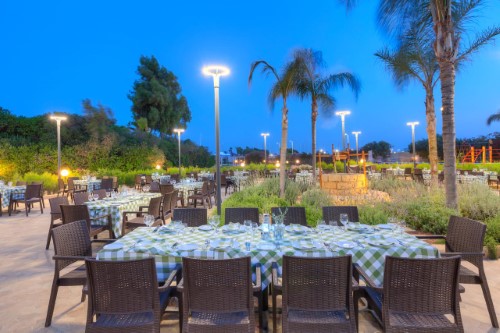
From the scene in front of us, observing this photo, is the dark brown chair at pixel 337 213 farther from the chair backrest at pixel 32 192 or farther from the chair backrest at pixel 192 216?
the chair backrest at pixel 32 192

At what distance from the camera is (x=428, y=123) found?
31.2 ft

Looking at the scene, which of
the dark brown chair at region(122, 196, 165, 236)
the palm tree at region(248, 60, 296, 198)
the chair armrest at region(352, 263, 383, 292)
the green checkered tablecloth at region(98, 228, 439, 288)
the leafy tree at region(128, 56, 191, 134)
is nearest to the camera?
the chair armrest at region(352, 263, 383, 292)

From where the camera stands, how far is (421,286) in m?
2.02

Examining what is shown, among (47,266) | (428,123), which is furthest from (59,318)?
(428,123)

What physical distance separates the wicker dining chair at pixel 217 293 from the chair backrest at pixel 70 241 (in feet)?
4.55

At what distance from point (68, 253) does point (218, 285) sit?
1.68m

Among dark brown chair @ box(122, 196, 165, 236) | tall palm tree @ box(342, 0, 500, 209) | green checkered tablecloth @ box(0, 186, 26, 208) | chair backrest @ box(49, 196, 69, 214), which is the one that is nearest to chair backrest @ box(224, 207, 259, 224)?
dark brown chair @ box(122, 196, 165, 236)

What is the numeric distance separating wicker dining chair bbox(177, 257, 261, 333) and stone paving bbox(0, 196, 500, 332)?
80 cm

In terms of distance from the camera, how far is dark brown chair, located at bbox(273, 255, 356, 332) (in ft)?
6.47

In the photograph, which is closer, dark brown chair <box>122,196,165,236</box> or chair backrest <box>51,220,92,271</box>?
chair backrest <box>51,220,92,271</box>

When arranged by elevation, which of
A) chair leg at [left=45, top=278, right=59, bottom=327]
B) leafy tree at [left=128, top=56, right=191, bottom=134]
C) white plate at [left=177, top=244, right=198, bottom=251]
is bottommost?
chair leg at [left=45, top=278, right=59, bottom=327]

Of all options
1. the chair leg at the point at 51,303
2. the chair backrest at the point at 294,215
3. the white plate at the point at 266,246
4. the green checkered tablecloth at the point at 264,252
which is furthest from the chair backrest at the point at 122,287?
the chair backrest at the point at 294,215

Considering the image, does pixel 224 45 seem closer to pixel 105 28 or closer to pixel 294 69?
pixel 105 28

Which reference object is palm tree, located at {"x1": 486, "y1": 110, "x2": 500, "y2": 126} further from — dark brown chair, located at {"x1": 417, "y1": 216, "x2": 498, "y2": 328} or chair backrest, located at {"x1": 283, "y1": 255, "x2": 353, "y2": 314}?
chair backrest, located at {"x1": 283, "y1": 255, "x2": 353, "y2": 314}
